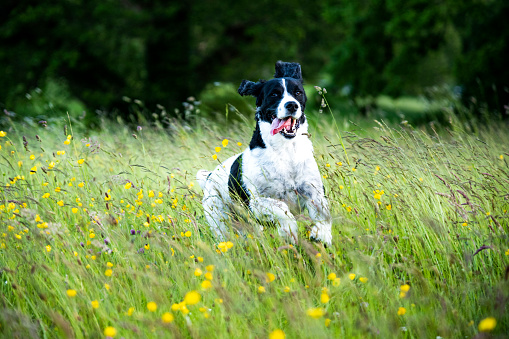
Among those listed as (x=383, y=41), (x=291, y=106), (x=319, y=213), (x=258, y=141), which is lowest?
(x=319, y=213)

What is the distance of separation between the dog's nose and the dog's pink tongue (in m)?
0.10

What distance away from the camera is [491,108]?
39.7ft

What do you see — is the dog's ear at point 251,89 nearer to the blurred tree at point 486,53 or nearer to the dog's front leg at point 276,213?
the dog's front leg at point 276,213

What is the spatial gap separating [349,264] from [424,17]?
40.5 feet

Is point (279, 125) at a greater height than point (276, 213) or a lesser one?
greater

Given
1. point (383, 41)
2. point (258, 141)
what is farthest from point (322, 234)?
point (383, 41)

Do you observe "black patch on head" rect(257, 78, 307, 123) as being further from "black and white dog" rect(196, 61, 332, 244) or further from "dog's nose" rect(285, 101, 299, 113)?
"dog's nose" rect(285, 101, 299, 113)

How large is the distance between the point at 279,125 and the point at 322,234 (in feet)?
3.34

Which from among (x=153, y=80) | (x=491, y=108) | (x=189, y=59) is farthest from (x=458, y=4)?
(x=153, y=80)

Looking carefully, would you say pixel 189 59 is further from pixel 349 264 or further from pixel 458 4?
pixel 349 264

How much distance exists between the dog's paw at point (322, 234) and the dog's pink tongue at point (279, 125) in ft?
2.97

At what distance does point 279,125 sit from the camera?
354cm

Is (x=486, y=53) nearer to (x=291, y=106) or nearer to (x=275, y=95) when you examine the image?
(x=275, y=95)

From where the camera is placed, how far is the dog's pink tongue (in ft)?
11.6
